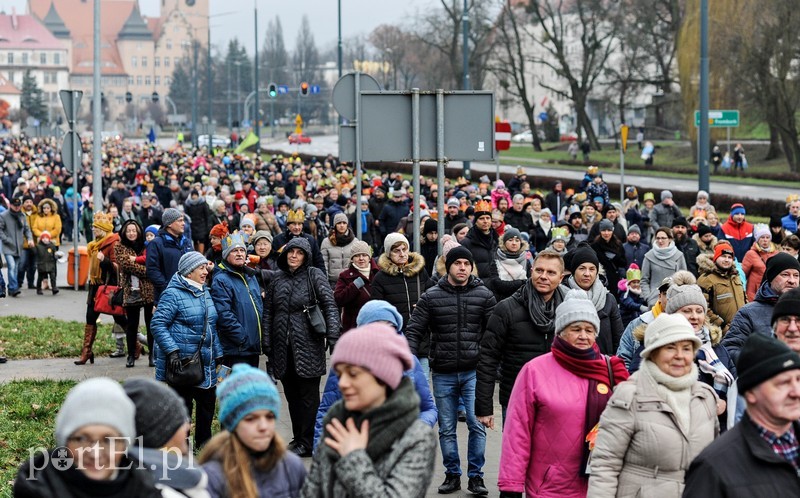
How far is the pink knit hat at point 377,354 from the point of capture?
429 centimetres

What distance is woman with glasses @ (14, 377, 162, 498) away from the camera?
3861mm

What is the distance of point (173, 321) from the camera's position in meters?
9.23

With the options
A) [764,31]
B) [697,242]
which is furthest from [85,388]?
[764,31]

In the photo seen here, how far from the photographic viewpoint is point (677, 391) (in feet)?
18.5

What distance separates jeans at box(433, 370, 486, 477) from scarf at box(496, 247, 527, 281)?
2.52 m

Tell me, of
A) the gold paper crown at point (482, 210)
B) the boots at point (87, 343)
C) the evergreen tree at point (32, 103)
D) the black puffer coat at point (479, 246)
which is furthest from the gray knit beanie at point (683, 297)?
the evergreen tree at point (32, 103)

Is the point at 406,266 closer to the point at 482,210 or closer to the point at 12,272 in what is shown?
the point at 482,210

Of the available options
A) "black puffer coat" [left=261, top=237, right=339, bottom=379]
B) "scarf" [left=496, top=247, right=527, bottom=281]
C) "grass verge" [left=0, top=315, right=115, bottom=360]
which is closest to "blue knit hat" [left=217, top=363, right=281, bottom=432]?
"black puffer coat" [left=261, top=237, right=339, bottom=379]

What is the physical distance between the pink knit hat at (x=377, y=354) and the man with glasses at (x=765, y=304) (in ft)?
12.5

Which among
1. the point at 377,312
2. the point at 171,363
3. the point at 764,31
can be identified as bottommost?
the point at 171,363

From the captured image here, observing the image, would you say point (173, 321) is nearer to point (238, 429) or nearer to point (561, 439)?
point (561, 439)

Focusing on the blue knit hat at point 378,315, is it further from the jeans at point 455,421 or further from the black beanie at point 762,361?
the black beanie at point 762,361

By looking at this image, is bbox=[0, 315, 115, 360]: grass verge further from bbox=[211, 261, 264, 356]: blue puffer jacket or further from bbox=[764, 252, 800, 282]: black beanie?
bbox=[764, 252, 800, 282]: black beanie

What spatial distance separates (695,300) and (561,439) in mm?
1424
